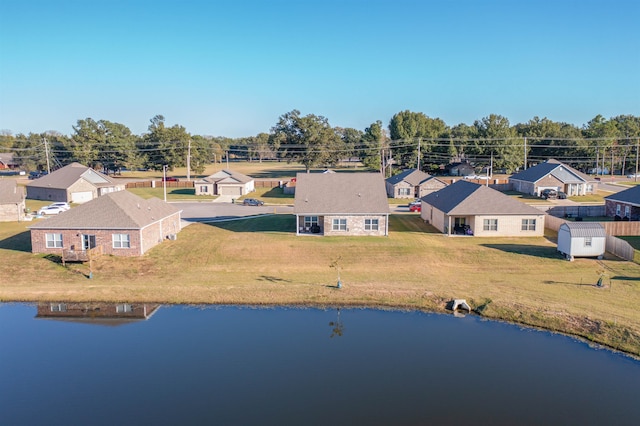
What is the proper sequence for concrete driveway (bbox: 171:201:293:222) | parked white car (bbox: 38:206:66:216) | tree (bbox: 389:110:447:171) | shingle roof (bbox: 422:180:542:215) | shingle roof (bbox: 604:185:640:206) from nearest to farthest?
shingle roof (bbox: 422:180:542:215) < shingle roof (bbox: 604:185:640:206) < concrete driveway (bbox: 171:201:293:222) < parked white car (bbox: 38:206:66:216) < tree (bbox: 389:110:447:171)

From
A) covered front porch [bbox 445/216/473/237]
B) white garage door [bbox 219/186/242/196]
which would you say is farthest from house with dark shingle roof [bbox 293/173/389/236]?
white garage door [bbox 219/186/242/196]

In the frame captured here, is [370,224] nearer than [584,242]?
No

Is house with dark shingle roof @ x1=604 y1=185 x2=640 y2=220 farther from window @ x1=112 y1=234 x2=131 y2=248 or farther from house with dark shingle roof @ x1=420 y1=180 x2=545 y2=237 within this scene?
window @ x1=112 y1=234 x2=131 y2=248

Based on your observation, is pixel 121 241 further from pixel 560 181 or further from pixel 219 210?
pixel 560 181

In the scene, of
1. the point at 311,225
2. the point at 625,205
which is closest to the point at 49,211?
the point at 311,225

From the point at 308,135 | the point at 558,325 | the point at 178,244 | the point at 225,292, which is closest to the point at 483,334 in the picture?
the point at 558,325

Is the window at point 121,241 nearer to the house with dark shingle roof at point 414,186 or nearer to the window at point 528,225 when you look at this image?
the window at point 528,225

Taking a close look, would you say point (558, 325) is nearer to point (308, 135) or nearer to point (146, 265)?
point (146, 265)
